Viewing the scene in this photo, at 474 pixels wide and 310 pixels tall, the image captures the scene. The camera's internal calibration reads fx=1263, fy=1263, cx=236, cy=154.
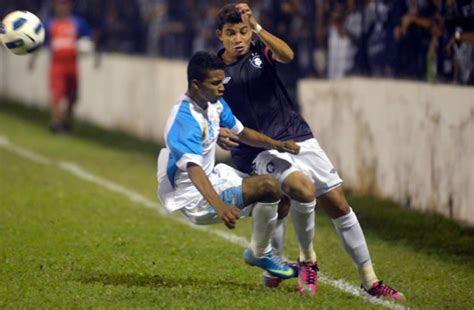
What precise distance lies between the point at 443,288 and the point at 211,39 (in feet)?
35.1

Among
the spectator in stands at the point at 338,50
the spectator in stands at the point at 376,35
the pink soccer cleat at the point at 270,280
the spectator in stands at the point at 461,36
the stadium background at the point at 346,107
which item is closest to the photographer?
the pink soccer cleat at the point at 270,280

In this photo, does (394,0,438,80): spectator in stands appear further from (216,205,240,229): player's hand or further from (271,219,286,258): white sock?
(216,205,240,229): player's hand

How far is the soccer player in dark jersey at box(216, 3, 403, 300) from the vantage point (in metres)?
8.17

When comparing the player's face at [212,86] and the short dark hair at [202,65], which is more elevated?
the short dark hair at [202,65]

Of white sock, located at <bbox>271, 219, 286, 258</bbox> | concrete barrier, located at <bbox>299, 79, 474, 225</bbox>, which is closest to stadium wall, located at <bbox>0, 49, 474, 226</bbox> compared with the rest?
concrete barrier, located at <bbox>299, 79, 474, 225</bbox>

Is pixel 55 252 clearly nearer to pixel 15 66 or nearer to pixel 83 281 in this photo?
pixel 83 281

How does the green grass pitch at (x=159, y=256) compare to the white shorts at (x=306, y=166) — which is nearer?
the green grass pitch at (x=159, y=256)

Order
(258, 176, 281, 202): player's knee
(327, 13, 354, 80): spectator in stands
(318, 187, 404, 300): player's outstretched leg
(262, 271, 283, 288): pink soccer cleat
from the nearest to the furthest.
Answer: (258, 176, 281, 202): player's knee, (318, 187, 404, 300): player's outstretched leg, (262, 271, 283, 288): pink soccer cleat, (327, 13, 354, 80): spectator in stands

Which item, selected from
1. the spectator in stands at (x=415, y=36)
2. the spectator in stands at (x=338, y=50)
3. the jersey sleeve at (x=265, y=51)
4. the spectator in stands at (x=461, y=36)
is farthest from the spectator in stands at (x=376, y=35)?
the jersey sleeve at (x=265, y=51)

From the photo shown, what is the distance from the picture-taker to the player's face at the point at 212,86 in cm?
792

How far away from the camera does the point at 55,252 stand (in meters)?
9.88

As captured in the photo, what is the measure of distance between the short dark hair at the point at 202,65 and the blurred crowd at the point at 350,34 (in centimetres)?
405

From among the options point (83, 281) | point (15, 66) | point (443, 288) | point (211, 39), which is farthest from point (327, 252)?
point (15, 66)

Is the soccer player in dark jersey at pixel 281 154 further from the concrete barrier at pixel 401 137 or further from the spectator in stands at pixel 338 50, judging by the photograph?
the spectator in stands at pixel 338 50
